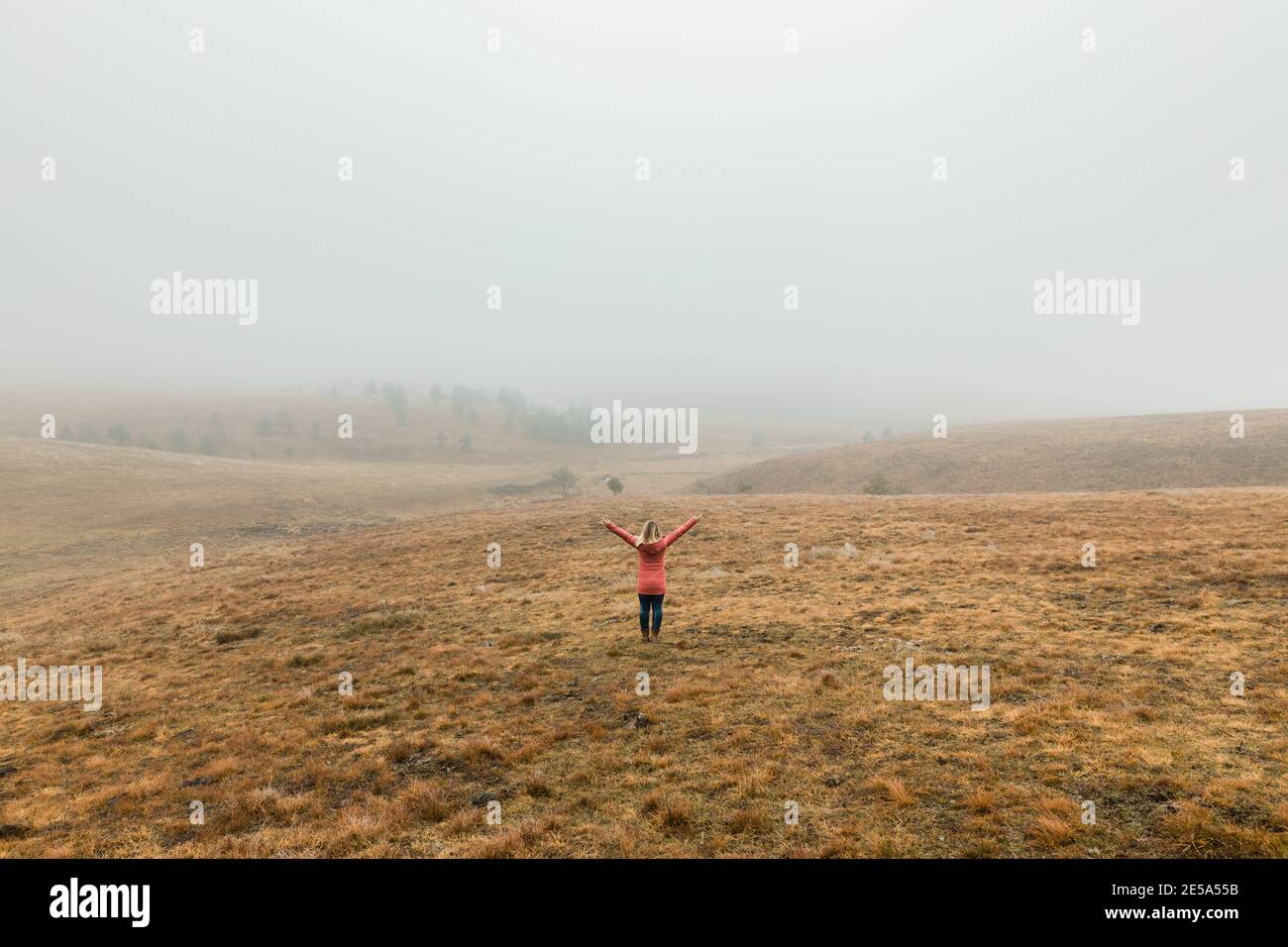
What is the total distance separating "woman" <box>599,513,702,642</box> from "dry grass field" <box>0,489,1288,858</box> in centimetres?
92

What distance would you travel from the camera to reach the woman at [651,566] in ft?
46.3

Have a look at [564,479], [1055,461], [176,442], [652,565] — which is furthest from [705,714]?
[176,442]

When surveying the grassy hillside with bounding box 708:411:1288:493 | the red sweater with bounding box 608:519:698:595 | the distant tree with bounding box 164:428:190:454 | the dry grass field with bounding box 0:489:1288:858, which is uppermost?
the distant tree with bounding box 164:428:190:454

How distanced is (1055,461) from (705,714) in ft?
231

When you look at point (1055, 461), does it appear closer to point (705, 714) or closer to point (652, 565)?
point (652, 565)

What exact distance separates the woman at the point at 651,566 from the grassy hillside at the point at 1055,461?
152ft

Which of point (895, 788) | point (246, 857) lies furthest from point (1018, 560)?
point (246, 857)

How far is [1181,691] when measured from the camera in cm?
1027

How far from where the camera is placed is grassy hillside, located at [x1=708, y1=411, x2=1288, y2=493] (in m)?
54.3

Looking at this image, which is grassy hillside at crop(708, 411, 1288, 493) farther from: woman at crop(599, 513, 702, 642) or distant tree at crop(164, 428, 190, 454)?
distant tree at crop(164, 428, 190, 454)

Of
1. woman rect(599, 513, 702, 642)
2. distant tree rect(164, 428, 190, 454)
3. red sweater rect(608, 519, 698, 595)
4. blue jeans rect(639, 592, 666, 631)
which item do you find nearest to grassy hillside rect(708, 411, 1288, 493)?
blue jeans rect(639, 592, 666, 631)

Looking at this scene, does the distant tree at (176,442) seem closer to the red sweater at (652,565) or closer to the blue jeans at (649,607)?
the blue jeans at (649,607)
